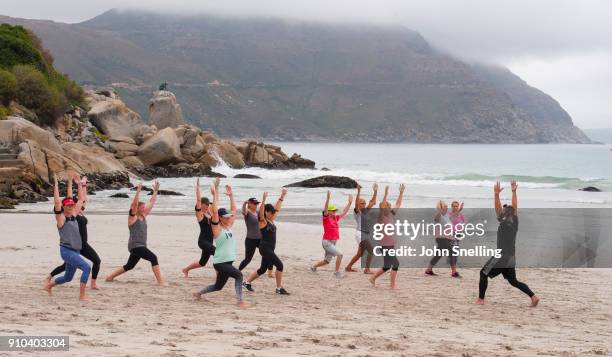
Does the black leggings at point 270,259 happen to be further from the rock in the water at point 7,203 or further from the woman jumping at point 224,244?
the rock in the water at point 7,203

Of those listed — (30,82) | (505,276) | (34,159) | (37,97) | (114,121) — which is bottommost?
(505,276)

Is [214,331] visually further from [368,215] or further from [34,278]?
[368,215]

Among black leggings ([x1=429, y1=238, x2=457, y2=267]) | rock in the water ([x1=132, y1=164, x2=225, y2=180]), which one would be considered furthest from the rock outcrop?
black leggings ([x1=429, y1=238, x2=457, y2=267])

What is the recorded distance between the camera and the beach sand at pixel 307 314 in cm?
855

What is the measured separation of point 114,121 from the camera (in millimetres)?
57094

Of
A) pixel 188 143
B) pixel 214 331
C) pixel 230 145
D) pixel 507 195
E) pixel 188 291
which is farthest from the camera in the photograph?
pixel 230 145

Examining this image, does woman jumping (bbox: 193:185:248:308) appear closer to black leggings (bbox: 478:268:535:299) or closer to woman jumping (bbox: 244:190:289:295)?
woman jumping (bbox: 244:190:289:295)

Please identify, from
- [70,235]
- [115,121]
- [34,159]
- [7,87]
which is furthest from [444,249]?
[115,121]

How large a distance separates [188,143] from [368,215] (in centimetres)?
4549

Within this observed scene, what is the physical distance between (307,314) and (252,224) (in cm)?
230

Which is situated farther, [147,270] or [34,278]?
[147,270]

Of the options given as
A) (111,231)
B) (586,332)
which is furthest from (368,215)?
(111,231)

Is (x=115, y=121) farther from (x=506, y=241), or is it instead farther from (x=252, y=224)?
(x=506, y=241)

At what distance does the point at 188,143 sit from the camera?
58.7m
